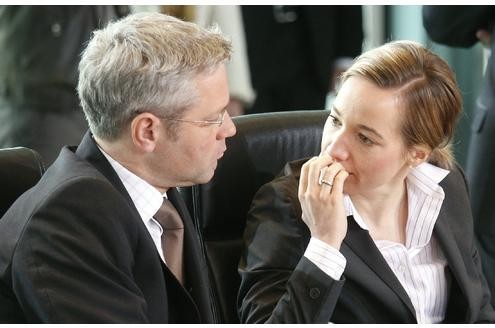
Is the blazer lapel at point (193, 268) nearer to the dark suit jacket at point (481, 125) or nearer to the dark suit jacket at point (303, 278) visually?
the dark suit jacket at point (303, 278)

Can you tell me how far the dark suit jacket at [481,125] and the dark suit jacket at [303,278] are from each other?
86cm

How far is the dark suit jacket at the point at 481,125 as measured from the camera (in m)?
2.93

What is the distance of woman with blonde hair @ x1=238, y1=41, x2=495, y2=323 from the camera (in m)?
2.00

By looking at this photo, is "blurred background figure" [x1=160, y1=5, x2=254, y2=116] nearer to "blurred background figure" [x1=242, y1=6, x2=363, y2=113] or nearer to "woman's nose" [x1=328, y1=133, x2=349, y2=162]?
"blurred background figure" [x1=242, y1=6, x2=363, y2=113]

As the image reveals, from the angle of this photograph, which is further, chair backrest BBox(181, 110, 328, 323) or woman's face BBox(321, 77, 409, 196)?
chair backrest BBox(181, 110, 328, 323)

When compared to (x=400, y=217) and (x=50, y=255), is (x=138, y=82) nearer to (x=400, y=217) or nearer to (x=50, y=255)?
(x=50, y=255)

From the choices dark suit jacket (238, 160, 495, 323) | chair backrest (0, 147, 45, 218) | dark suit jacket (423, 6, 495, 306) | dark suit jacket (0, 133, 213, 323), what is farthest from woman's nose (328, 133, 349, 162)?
dark suit jacket (423, 6, 495, 306)

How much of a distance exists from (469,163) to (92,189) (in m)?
1.59

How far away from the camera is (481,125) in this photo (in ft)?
9.70

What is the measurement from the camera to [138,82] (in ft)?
6.21

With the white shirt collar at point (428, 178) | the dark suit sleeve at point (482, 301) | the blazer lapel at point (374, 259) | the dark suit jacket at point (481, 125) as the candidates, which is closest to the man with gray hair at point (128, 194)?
the blazer lapel at point (374, 259)

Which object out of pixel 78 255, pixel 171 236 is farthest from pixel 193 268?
pixel 78 255

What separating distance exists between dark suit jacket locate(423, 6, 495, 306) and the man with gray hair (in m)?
1.16
